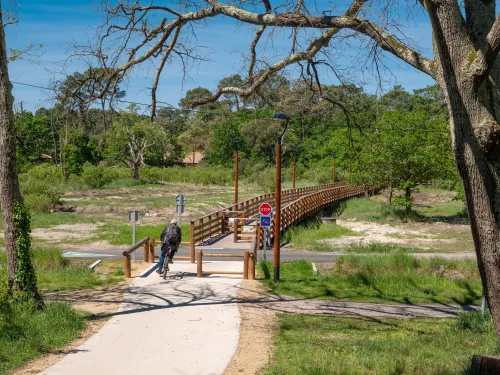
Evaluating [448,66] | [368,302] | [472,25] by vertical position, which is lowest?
[368,302]

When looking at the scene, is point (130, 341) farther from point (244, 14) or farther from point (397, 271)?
point (397, 271)

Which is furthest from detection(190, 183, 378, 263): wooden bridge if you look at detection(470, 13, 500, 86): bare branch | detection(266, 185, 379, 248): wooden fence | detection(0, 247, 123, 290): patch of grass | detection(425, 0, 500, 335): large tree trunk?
detection(470, 13, 500, 86): bare branch

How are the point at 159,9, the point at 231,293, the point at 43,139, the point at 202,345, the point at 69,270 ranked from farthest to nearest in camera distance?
the point at 43,139 < the point at 69,270 < the point at 231,293 < the point at 202,345 < the point at 159,9

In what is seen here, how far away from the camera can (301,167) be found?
78188 mm

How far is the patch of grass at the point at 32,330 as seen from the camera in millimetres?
8938

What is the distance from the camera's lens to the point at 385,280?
700 inches

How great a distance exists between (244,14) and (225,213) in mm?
21969

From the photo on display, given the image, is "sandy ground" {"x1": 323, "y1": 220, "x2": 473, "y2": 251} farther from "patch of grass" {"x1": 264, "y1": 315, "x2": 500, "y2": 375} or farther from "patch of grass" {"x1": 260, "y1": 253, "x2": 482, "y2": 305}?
"patch of grass" {"x1": 264, "y1": 315, "x2": 500, "y2": 375}

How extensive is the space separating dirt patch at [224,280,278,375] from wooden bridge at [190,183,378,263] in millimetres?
5965

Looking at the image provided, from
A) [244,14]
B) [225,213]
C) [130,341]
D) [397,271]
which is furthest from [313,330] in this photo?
[225,213]

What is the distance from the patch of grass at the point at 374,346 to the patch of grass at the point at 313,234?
16.3 meters

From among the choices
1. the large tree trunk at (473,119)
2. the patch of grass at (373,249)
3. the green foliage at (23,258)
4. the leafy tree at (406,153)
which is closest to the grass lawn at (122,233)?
the patch of grass at (373,249)

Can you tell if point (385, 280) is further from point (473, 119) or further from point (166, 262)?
point (473, 119)

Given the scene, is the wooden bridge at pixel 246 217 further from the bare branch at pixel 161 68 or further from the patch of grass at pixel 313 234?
the bare branch at pixel 161 68
